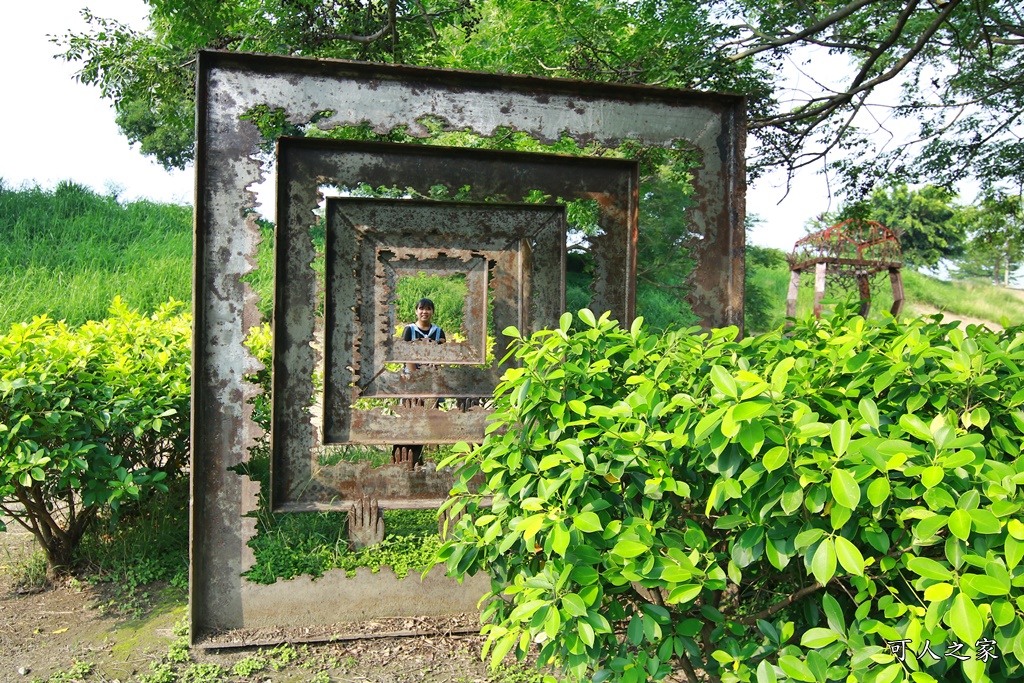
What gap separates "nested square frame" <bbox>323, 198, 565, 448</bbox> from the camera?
3230 mm

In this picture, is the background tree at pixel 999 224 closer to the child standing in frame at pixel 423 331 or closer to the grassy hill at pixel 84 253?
the child standing in frame at pixel 423 331

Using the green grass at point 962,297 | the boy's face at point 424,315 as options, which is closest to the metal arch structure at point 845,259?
the boy's face at point 424,315

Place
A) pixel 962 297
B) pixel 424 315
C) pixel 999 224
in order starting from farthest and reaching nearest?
pixel 962 297 → pixel 999 224 → pixel 424 315

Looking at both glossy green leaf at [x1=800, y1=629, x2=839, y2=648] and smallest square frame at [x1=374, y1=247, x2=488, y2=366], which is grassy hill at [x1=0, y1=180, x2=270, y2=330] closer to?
smallest square frame at [x1=374, y1=247, x2=488, y2=366]

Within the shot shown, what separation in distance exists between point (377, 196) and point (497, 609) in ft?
6.32

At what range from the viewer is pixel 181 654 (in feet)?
10.3

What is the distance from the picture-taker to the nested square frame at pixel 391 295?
3230mm

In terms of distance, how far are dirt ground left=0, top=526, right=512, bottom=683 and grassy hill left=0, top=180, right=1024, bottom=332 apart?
7.02 metres

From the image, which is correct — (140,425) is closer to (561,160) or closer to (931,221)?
(561,160)

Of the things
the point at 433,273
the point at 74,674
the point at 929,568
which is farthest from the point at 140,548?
the point at 929,568

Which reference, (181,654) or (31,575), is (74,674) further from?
(31,575)

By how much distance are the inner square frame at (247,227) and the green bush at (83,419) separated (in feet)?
2.27

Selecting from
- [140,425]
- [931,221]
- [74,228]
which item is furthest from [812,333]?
[931,221]

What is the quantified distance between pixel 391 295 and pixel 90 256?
11.3 meters
